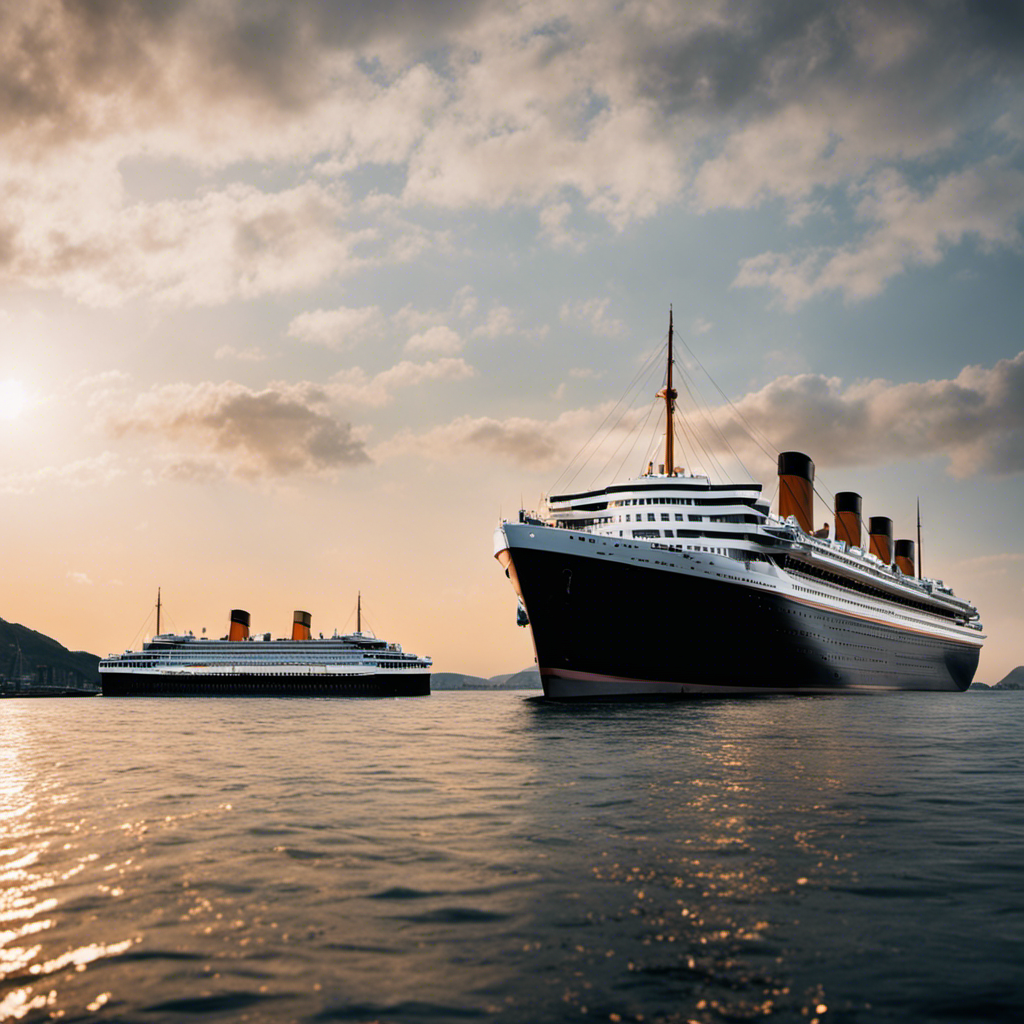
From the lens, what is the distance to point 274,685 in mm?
114438

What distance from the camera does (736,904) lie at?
9.63 m

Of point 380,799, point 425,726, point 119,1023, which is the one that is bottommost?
point 425,726

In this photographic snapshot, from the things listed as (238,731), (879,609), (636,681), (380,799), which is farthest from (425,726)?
(879,609)

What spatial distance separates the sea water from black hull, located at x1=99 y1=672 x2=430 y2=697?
92544 millimetres

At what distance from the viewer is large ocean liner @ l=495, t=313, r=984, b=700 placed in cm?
5312

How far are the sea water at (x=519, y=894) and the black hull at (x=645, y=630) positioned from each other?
29.8 metres

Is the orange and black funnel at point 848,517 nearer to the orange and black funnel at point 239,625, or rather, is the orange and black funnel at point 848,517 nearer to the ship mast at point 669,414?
the ship mast at point 669,414

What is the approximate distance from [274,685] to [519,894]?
111 m

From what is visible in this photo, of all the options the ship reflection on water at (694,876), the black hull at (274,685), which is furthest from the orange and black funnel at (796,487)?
the black hull at (274,685)

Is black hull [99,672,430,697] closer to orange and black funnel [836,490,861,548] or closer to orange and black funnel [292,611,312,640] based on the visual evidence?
orange and black funnel [292,611,312,640]

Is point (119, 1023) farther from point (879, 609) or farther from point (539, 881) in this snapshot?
point (879, 609)

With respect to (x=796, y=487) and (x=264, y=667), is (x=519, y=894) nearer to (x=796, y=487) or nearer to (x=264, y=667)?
(x=796, y=487)

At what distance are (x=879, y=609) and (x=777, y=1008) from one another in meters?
83.2

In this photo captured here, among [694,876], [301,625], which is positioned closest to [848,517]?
[301,625]
